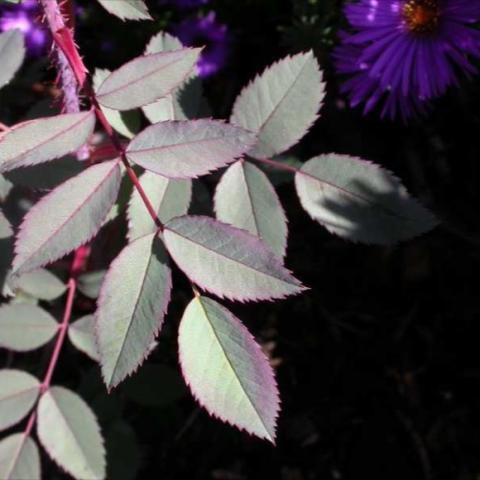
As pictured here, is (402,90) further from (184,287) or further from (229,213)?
(184,287)

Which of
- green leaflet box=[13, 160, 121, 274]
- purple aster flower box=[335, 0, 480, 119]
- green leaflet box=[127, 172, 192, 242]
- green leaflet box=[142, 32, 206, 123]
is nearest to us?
green leaflet box=[13, 160, 121, 274]

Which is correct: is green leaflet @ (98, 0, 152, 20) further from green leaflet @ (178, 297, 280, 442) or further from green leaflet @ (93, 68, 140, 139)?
green leaflet @ (178, 297, 280, 442)

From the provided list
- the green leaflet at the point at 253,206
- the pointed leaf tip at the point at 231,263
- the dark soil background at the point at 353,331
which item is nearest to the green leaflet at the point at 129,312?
the pointed leaf tip at the point at 231,263

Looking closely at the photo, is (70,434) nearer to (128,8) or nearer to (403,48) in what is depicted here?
(128,8)

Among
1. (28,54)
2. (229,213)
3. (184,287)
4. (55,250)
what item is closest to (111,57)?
(28,54)

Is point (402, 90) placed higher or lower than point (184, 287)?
higher

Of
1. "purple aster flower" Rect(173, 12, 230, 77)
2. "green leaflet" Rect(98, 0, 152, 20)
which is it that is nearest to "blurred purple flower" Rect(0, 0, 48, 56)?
"purple aster flower" Rect(173, 12, 230, 77)
